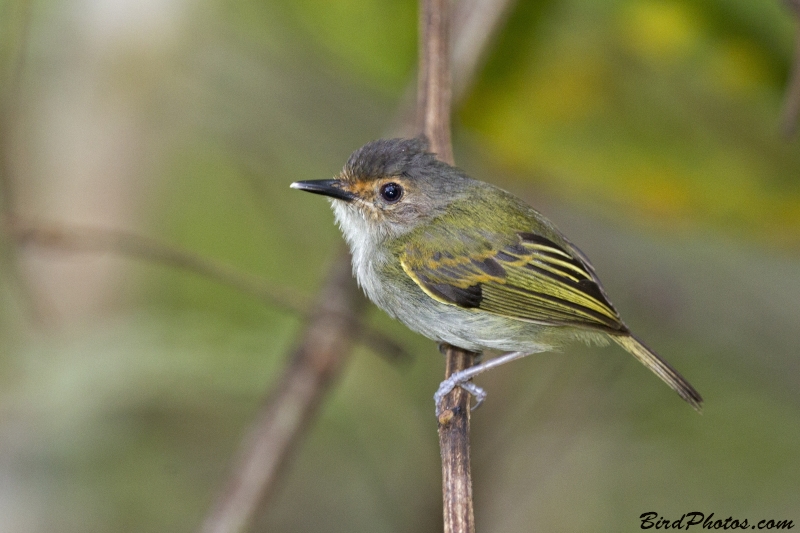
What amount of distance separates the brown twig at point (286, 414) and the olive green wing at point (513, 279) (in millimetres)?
540

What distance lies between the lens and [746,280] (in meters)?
4.54

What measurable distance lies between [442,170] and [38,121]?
6.77 ft

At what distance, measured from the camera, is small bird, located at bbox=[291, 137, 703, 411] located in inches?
126

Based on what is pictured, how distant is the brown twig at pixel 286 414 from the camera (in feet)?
10.7

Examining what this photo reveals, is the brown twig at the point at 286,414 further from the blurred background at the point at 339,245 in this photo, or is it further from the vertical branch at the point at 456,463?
the vertical branch at the point at 456,463

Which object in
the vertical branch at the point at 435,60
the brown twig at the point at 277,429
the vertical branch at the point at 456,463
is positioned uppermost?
the vertical branch at the point at 435,60

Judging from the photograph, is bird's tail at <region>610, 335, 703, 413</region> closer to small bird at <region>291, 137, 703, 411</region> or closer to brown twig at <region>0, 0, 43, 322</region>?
small bird at <region>291, 137, 703, 411</region>

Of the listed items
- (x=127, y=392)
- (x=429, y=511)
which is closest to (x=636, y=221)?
(x=429, y=511)

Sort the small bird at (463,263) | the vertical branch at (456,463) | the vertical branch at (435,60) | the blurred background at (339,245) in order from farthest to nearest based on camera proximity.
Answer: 1. the blurred background at (339,245)
2. the small bird at (463,263)
3. the vertical branch at (435,60)
4. the vertical branch at (456,463)

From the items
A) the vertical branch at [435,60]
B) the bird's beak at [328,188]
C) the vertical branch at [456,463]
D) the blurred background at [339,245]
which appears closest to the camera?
the vertical branch at [456,463]

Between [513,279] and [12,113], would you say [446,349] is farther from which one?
[12,113]

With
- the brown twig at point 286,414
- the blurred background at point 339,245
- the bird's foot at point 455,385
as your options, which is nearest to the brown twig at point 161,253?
the brown twig at point 286,414

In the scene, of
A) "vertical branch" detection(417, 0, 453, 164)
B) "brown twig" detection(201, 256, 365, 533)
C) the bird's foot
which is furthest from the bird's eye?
the bird's foot

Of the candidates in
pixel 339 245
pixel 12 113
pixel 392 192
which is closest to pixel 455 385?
pixel 392 192
